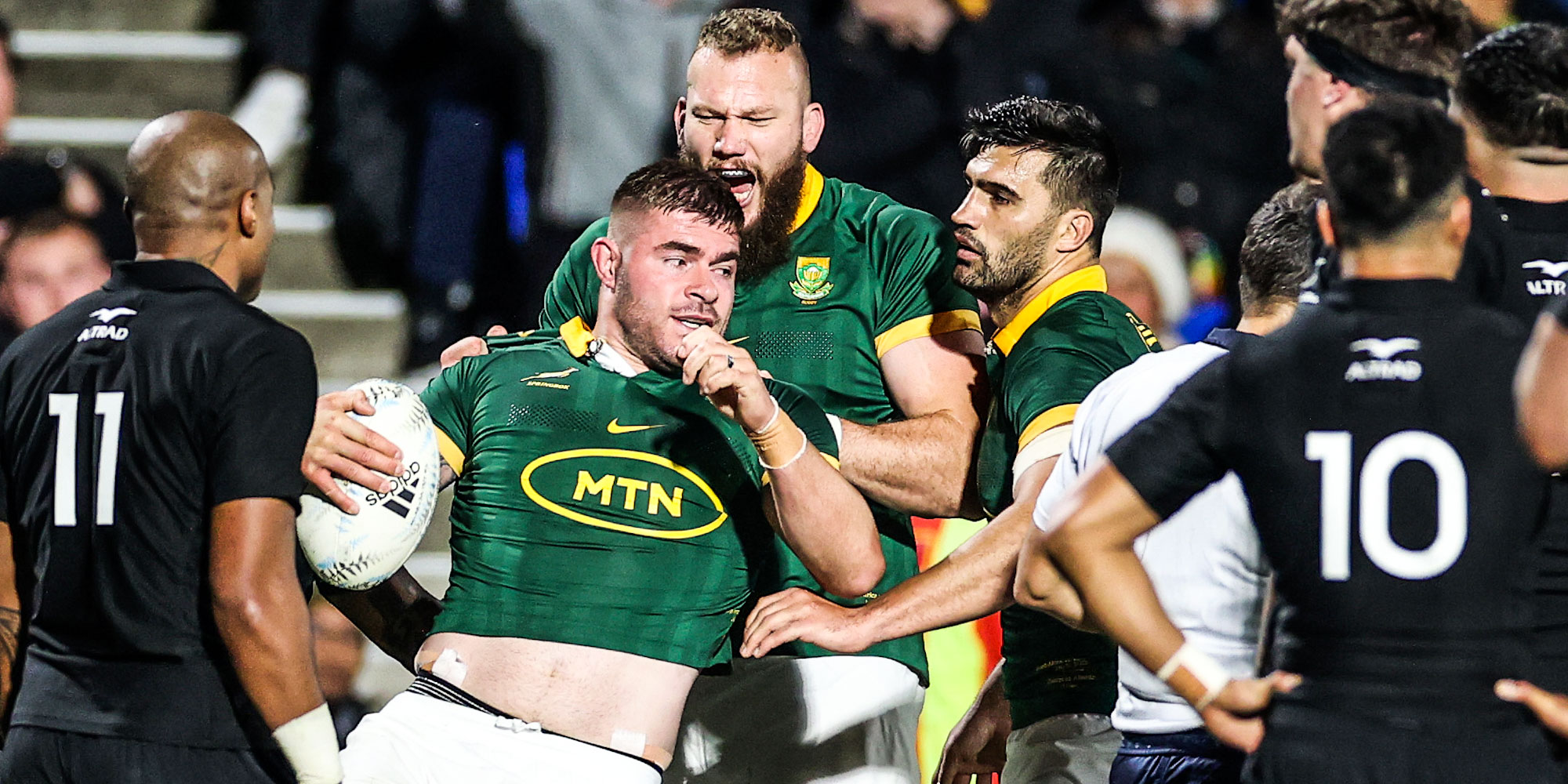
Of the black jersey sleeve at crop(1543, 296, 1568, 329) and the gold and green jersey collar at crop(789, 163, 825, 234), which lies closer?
the black jersey sleeve at crop(1543, 296, 1568, 329)

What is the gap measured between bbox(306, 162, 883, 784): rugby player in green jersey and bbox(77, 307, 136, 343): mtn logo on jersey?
495 millimetres

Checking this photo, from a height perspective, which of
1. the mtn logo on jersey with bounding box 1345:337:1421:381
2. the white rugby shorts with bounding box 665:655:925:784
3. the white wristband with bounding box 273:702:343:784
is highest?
the mtn logo on jersey with bounding box 1345:337:1421:381

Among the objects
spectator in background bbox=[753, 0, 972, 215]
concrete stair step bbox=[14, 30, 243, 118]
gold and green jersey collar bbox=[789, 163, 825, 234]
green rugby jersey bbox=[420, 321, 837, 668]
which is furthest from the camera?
concrete stair step bbox=[14, 30, 243, 118]

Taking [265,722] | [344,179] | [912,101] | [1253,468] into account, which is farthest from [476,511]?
[344,179]

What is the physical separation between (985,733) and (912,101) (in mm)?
3719

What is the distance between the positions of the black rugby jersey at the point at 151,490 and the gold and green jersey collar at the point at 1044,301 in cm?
185

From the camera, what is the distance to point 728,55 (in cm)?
474

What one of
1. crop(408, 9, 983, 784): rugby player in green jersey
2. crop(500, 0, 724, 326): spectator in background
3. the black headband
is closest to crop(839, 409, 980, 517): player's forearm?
crop(408, 9, 983, 784): rugby player in green jersey

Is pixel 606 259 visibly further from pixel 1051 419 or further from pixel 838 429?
pixel 1051 419

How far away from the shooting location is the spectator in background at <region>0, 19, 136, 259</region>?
26.2ft

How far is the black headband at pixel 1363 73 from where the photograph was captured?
4.16 metres

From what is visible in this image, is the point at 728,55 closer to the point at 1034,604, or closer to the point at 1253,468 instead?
the point at 1034,604

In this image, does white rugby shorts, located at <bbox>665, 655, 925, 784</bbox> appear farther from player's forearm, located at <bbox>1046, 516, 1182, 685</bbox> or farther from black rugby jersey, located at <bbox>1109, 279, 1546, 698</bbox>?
black rugby jersey, located at <bbox>1109, 279, 1546, 698</bbox>

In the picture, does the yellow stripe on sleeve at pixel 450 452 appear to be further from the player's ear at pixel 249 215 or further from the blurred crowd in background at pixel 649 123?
the blurred crowd in background at pixel 649 123
